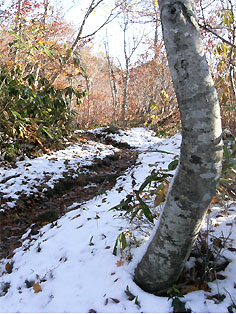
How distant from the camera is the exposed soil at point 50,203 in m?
3.21

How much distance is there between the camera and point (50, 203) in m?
4.03

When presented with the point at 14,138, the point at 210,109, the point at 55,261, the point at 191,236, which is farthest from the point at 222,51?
the point at 14,138

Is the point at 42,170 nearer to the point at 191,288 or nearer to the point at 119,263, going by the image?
the point at 119,263

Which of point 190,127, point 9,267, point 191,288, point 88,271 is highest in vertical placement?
point 190,127

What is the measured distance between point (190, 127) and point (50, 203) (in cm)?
341

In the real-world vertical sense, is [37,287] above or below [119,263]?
below

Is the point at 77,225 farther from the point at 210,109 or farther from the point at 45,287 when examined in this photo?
the point at 210,109

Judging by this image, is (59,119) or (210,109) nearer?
(210,109)

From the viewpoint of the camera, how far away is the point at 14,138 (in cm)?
511

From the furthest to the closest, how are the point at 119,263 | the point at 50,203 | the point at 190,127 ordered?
the point at 50,203, the point at 119,263, the point at 190,127

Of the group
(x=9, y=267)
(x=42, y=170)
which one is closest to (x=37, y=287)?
(x=9, y=267)

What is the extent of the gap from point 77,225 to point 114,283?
3.93 feet

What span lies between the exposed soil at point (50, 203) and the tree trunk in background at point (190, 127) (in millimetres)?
2047

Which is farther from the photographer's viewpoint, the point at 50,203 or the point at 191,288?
the point at 50,203
